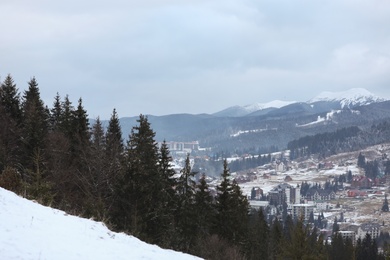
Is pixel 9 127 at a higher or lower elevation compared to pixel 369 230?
higher

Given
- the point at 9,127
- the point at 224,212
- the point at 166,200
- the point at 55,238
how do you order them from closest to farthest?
1. the point at 55,238
2. the point at 166,200
3. the point at 9,127
4. the point at 224,212

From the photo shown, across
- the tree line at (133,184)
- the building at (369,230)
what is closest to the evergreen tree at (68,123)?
the tree line at (133,184)

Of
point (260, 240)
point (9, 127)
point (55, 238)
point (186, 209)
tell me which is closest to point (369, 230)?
point (260, 240)

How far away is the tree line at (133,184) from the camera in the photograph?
28812 millimetres

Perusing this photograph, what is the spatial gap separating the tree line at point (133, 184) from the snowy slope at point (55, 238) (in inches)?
354

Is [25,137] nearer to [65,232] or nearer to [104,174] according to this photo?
[104,174]

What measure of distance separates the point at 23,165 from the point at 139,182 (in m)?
11.6

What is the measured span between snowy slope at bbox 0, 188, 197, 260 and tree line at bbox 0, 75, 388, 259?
8.98m

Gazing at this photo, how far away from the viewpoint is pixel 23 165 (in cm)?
3369

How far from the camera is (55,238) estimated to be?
35.3 feet

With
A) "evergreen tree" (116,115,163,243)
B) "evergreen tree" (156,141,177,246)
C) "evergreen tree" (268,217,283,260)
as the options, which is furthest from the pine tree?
"evergreen tree" (268,217,283,260)

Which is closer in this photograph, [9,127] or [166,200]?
[166,200]

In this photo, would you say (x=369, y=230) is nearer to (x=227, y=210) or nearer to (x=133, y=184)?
(x=227, y=210)

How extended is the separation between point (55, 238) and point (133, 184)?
707 inches
